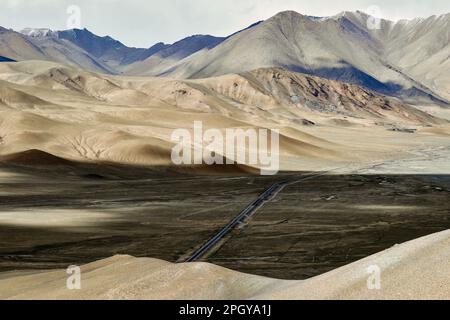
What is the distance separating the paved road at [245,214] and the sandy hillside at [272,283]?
10499mm

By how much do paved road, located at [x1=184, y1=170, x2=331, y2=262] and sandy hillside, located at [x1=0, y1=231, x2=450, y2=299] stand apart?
1050cm

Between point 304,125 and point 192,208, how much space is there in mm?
136942

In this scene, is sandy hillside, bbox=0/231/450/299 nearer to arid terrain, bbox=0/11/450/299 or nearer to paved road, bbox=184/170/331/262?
arid terrain, bbox=0/11/450/299

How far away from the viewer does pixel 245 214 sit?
128 feet

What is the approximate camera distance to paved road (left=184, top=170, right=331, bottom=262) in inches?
1054

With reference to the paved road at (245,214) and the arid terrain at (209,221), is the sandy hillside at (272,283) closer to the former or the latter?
the arid terrain at (209,221)

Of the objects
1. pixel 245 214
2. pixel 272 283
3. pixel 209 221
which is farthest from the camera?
pixel 245 214

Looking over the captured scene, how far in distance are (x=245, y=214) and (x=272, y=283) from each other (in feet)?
81.1

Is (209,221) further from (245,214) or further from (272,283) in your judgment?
(272,283)

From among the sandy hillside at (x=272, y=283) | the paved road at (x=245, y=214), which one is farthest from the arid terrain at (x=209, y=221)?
the paved road at (x=245, y=214)

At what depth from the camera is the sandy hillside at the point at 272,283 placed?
38.0 ft

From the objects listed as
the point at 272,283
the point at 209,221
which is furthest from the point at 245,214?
the point at 272,283
